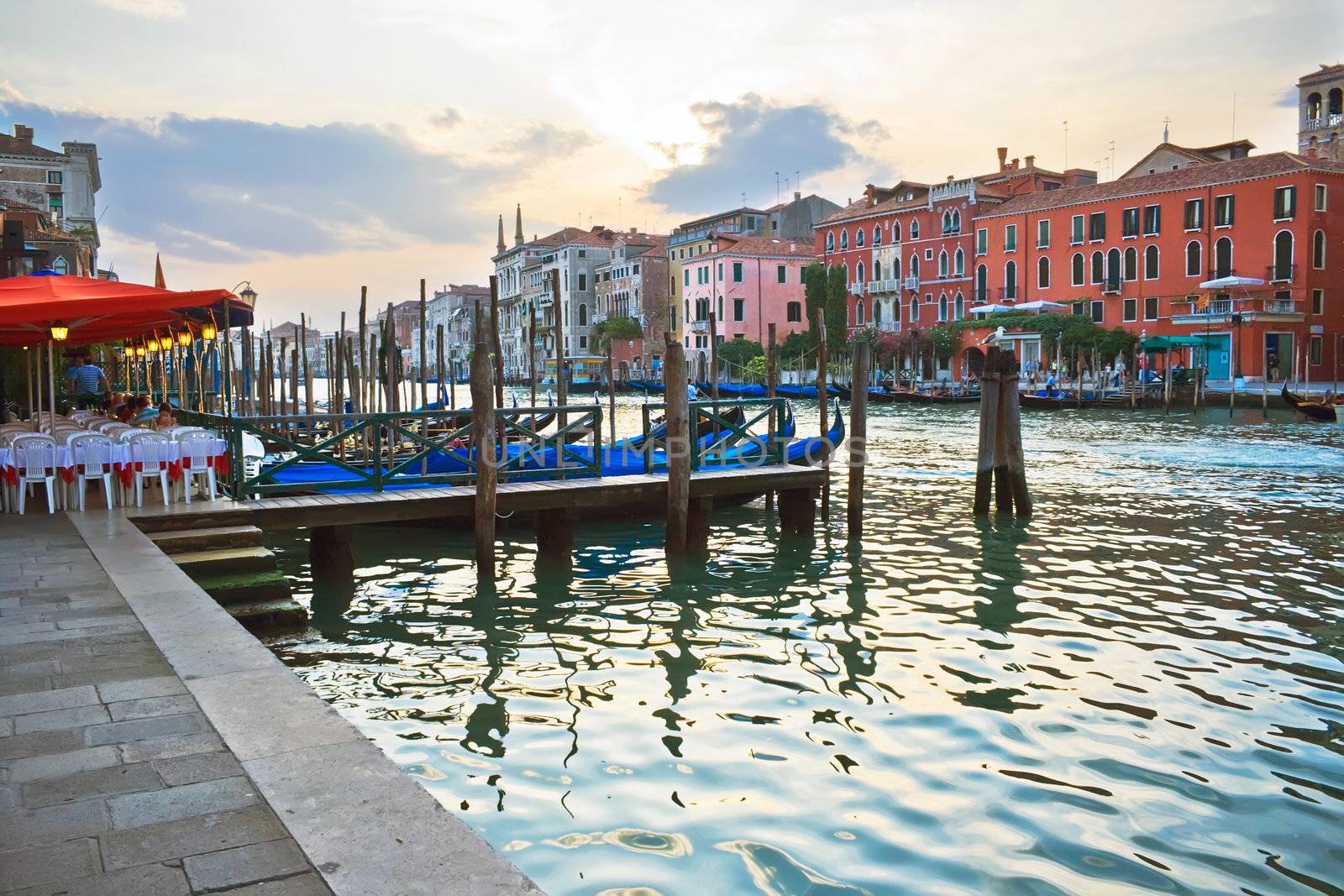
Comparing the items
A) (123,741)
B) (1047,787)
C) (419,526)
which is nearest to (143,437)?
(419,526)

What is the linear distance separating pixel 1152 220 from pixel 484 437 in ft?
111

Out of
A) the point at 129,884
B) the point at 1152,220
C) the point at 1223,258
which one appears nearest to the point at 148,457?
the point at 129,884

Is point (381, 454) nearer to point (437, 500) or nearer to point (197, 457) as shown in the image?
point (437, 500)

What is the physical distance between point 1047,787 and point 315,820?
9.30ft

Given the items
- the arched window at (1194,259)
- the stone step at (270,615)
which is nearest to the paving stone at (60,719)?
the stone step at (270,615)

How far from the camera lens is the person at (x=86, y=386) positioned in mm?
11539

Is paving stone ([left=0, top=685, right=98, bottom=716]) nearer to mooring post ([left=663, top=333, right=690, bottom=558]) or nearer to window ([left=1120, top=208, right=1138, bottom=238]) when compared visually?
mooring post ([left=663, top=333, right=690, bottom=558])

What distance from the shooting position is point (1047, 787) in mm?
4094

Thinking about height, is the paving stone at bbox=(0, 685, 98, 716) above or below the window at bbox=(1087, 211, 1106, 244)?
below

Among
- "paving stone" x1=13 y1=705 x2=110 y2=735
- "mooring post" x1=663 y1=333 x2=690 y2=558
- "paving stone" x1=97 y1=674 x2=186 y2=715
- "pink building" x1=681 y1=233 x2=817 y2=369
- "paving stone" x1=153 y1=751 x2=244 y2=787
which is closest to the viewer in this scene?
"paving stone" x1=153 y1=751 x2=244 y2=787

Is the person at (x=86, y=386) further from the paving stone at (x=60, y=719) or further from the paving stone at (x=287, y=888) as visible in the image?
the paving stone at (x=287, y=888)

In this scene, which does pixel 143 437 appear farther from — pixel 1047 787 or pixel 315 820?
pixel 1047 787

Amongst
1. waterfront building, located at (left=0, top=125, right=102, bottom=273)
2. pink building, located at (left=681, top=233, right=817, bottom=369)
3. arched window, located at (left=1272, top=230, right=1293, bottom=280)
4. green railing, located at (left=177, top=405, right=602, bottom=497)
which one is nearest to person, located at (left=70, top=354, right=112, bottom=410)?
green railing, located at (left=177, top=405, right=602, bottom=497)

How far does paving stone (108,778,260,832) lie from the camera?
8.18 feet
